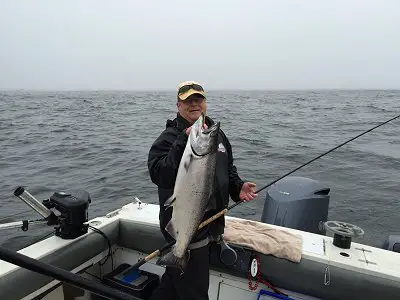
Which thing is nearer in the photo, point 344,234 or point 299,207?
point 344,234

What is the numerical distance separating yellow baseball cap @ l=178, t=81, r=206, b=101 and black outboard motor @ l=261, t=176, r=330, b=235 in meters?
2.40

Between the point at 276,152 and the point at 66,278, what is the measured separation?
14427 millimetres

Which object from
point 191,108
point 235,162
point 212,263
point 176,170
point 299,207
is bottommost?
point 235,162

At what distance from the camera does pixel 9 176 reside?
11.9 m

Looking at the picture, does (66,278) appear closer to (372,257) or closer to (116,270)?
(116,270)

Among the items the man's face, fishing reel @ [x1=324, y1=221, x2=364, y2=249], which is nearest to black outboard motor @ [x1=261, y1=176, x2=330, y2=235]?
fishing reel @ [x1=324, y1=221, x2=364, y2=249]

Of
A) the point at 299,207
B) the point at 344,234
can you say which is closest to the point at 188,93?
the point at 344,234

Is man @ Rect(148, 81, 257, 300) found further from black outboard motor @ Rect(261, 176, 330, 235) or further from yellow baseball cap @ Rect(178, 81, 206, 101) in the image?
black outboard motor @ Rect(261, 176, 330, 235)

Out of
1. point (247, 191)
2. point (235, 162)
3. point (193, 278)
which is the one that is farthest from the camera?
point (235, 162)

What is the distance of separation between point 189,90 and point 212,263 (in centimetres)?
196

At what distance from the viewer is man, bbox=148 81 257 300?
3086 millimetres

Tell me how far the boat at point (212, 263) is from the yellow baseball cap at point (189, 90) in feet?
5.29

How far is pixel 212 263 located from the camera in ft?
12.8

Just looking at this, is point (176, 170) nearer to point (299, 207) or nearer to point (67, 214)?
point (67, 214)
